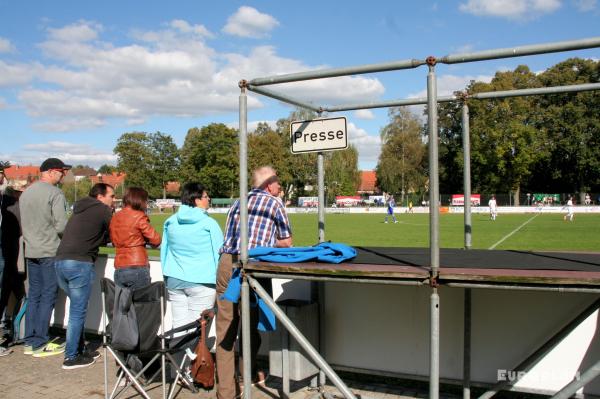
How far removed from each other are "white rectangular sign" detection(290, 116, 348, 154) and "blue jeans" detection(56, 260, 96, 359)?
9.94 ft

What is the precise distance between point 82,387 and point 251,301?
2.25 meters

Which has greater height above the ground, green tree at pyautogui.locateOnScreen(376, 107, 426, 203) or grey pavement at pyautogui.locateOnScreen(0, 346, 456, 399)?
green tree at pyautogui.locateOnScreen(376, 107, 426, 203)

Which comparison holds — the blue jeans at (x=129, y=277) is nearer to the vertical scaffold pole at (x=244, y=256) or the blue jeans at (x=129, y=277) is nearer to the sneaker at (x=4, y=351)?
the sneaker at (x=4, y=351)

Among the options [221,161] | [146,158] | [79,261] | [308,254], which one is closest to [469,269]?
[308,254]

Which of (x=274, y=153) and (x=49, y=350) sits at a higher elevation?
(x=274, y=153)

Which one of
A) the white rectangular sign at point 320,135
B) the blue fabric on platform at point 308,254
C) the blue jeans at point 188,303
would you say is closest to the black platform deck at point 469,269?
the blue fabric on platform at point 308,254

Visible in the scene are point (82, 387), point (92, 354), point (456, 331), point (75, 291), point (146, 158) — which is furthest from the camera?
point (146, 158)

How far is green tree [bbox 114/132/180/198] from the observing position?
3435 inches

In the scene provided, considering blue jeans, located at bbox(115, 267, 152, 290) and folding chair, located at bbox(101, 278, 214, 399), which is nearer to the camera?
folding chair, located at bbox(101, 278, 214, 399)

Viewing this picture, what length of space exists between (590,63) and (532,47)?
59318 mm

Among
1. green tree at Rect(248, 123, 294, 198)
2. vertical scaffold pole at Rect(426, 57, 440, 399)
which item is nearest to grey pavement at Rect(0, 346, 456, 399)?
vertical scaffold pole at Rect(426, 57, 440, 399)

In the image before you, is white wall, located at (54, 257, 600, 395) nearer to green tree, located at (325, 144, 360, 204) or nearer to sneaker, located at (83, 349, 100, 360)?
sneaker, located at (83, 349, 100, 360)

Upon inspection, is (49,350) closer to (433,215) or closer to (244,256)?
(244,256)

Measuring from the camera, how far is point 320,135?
465cm
